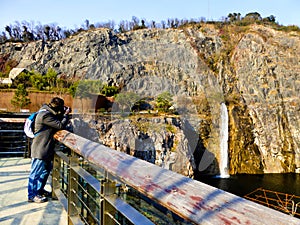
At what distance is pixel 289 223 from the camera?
49 cm

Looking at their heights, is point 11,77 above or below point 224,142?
above

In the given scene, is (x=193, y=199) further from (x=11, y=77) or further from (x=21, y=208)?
(x=11, y=77)

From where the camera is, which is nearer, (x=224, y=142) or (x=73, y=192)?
(x=73, y=192)

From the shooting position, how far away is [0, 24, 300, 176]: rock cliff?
15555mm

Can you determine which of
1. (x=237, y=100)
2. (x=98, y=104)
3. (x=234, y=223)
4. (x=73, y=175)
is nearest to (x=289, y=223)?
(x=234, y=223)

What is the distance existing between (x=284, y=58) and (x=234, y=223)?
27.0m

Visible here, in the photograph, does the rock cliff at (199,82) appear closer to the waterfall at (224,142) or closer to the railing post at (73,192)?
the waterfall at (224,142)

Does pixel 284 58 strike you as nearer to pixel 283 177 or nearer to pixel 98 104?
pixel 283 177

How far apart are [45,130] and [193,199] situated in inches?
78.7

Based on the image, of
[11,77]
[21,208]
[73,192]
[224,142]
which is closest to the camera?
[73,192]

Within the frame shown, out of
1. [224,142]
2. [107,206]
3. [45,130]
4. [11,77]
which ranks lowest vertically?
[224,142]

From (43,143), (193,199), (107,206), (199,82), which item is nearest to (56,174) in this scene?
(43,143)

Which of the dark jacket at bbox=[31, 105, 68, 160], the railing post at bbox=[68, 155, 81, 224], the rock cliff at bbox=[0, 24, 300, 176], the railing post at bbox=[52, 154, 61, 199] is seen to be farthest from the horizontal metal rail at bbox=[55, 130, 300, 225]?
the rock cliff at bbox=[0, 24, 300, 176]

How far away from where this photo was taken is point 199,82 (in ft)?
81.5
